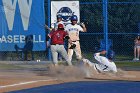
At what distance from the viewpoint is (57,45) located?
54.6ft

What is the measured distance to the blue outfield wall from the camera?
75.8 ft

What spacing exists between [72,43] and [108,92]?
1297cm

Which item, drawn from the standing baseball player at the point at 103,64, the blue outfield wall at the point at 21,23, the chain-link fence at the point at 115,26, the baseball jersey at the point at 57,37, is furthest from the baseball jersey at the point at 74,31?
the chain-link fence at the point at 115,26

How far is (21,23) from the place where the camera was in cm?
2333

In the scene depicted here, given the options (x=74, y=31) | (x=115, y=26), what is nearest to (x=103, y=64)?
(x=74, y=31)

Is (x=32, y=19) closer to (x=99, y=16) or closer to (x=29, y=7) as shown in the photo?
(x=29, y=7)

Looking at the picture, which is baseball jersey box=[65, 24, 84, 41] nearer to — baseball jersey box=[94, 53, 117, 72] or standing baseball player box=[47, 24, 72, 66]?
standing baseball player box=[47, 24, 72, 66]

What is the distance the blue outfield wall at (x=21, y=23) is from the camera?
23.1m

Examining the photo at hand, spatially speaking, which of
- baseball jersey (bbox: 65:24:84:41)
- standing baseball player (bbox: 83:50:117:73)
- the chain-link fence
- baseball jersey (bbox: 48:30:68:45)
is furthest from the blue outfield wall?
standing baseball player (bbox: 83:50:117:73)

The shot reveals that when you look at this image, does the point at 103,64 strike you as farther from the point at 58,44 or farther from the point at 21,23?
the point at 21,23

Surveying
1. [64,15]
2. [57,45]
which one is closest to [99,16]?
[64,15]

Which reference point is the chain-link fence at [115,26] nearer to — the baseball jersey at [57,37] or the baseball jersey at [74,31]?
the baseball jersey at [74,31]

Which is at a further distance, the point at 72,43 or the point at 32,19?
the point at 32,19

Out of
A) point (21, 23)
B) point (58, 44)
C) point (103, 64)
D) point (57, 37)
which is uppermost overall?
point (21, 23)
